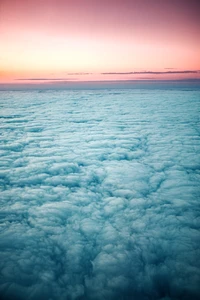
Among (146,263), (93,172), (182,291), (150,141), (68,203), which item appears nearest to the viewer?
(182,291)

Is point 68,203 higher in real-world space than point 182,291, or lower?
higher

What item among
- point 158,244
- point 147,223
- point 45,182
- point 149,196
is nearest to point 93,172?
point 45,182

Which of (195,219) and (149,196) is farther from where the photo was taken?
(149,196)

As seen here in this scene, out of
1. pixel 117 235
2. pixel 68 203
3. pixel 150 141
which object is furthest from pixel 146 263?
pixel 150 141

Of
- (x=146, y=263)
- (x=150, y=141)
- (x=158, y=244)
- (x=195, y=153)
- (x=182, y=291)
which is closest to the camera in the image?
(x=182, y=291)

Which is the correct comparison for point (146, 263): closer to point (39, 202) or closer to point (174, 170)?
point (39, 202)

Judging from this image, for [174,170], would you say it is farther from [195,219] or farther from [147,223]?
[147,223]

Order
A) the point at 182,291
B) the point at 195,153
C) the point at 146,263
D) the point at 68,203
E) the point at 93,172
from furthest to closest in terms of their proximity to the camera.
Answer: the point at 195,153
the point at 93,172
the point at 68,203
the point at 146,263
the point at 182,291

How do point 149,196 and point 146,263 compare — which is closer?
point 146,263

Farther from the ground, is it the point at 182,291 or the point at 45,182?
the point at 45,182
